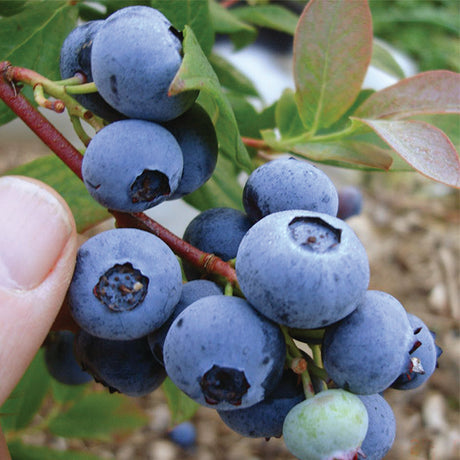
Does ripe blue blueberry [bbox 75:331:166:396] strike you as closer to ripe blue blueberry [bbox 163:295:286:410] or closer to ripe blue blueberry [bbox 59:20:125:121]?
ripe blue blueberry [bbox 163:295:286:410]

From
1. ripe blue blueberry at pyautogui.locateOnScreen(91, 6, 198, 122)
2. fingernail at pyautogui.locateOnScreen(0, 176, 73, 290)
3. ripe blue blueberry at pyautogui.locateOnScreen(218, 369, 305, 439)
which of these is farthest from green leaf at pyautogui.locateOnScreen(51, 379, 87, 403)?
ripe blue blueberry at pyautogui.locateOnScreen(91, 6, 198, 122)

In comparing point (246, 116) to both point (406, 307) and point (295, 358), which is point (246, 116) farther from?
point (406, 307)

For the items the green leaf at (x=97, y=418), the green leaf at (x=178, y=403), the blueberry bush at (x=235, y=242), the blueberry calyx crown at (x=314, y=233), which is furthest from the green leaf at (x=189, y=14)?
the green leaf at (x=97, y=418)

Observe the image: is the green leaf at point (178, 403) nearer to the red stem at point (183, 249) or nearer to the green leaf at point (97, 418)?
the green leaf at point (97, 418)

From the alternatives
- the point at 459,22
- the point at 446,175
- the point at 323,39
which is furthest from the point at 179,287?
the point at 459,22

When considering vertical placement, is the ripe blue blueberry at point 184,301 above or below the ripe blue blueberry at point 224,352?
below

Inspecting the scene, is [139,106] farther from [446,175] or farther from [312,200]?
[446,175]
